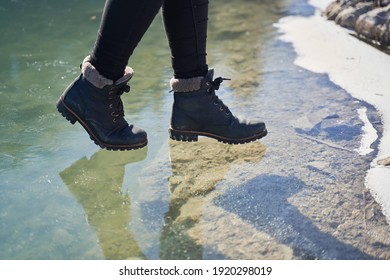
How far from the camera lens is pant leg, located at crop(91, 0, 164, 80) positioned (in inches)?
60.0

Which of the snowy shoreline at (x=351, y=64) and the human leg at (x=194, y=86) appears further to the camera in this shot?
the snowy shoreline at (x=351, y=64)

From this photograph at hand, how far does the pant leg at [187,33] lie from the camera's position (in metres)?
1.66

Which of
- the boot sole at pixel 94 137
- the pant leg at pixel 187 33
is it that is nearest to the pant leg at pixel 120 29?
the pant leg at pixel 187 33

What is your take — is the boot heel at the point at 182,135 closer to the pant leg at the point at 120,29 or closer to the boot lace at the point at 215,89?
the boot lace at the point at 215,89

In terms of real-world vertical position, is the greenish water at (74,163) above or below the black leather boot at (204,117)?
below

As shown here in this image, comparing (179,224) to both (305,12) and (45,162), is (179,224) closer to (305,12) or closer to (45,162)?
(45,162)

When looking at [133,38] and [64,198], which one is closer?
[133,38]

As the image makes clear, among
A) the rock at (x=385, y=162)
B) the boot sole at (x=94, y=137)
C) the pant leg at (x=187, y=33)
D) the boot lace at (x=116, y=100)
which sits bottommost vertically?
the rock at (x=385, y=162)

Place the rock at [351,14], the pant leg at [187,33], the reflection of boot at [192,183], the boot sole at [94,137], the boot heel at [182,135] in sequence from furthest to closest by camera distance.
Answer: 1. the rock at [351,14]
2. the boot heel at [182,135]
3. the boot sole at [94,137]
4. the pant leg at [187,33]
5. the reflection of boot at [192,183]

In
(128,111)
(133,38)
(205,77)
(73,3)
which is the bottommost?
(73,3)

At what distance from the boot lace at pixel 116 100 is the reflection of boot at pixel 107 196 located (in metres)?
0.20

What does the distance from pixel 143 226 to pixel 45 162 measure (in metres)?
0.58

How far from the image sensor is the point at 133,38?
1.59 meters
